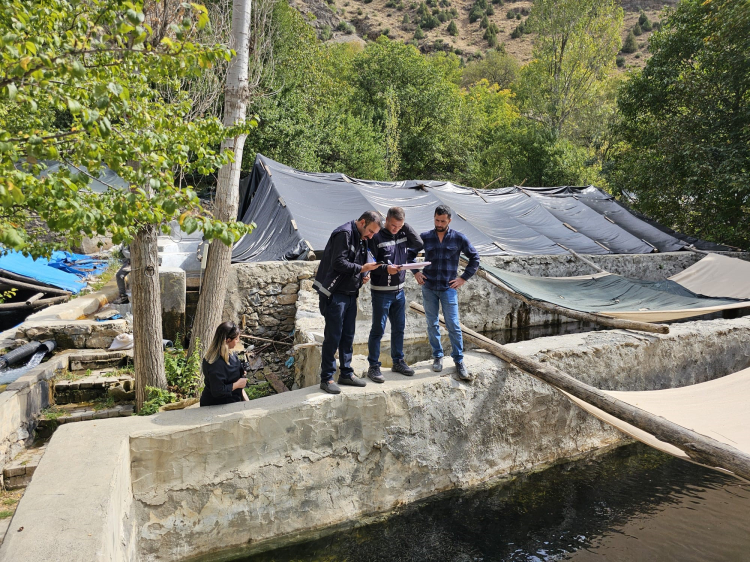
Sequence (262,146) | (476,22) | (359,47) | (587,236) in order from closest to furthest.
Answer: (587,236) < (262,146) < (359,47) < (476,22)

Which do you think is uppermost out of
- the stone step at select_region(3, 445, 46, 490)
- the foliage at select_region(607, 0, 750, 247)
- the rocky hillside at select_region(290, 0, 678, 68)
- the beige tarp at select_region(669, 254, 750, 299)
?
the rocky hillside at select_region(290, 0, 678, 68)

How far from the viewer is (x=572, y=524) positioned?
12.4 feet

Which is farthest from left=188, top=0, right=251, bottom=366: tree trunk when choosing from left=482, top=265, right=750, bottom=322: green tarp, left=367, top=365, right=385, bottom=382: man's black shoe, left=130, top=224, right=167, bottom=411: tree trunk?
left=482, top=265, right=750, bottom=322: green tarp

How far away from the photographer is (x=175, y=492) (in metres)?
3.17

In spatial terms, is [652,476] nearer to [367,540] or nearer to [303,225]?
[367,540]

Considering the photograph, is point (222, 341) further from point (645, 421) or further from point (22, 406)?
point (645, 421)

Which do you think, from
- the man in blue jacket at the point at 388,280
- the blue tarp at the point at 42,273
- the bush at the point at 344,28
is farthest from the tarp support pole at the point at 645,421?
the bush at the point at 344,28

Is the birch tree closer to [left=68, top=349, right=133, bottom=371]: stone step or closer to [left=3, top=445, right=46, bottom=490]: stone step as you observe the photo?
[left=68, top=349, right=133, bottom=371]: stone step

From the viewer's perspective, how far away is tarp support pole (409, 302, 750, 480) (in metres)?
2.98

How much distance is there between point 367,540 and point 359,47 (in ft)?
161

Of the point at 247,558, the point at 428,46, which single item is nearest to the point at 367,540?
the point at 247,558

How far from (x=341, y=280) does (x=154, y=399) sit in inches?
91.9

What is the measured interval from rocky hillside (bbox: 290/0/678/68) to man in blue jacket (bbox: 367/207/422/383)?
51.6m

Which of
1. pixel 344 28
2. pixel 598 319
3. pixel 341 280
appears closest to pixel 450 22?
pixel 344 28
